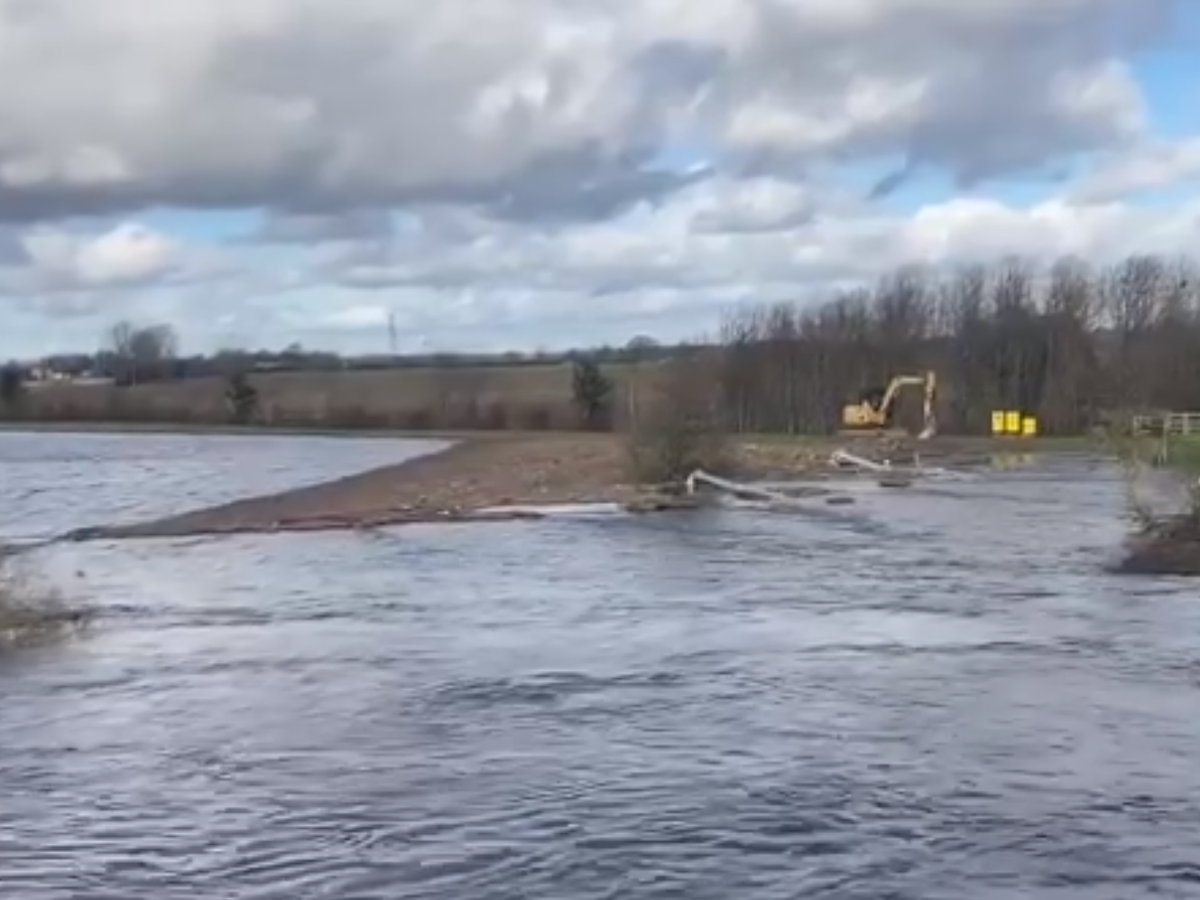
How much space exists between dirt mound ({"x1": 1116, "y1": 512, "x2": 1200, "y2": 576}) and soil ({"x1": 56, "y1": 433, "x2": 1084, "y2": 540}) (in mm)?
17598

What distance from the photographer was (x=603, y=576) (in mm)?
35375

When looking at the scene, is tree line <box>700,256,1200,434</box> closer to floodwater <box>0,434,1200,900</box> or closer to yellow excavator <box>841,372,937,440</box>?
yellow excavator <box>841,372,937,440</box>

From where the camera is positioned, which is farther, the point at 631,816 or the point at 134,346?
the point at 134,346

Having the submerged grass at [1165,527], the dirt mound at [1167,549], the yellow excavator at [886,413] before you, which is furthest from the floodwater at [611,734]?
the yellow excavator at [886,413]

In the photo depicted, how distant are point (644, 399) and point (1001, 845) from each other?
4756 cm

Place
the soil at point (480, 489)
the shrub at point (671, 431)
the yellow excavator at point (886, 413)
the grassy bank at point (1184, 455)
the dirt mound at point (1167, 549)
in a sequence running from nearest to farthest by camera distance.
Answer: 1. the dirt mound at point (1167, 549)
2. the grassy bank at point (1184, 455)
3. the soil at point (480, 489)
4. the shrub at point (671, 431)
5. the yellow excavator at point (886, 413)

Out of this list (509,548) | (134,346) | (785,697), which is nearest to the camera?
(785,697)

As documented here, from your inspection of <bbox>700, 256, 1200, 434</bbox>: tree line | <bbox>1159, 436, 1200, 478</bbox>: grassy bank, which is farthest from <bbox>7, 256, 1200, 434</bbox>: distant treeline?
<bbox>1159, 436, 1200, 478</bbox>: grassy bank

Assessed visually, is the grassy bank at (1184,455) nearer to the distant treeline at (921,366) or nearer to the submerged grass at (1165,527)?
the submerged grass at (1165,527)

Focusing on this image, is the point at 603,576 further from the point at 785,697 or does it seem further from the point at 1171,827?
the point at 1171,827

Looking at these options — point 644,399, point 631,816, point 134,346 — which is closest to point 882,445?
point 644,399

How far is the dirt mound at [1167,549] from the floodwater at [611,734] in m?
1.04

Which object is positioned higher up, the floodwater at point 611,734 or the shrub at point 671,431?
the shrub at point 671,431

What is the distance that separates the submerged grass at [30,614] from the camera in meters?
26.1
